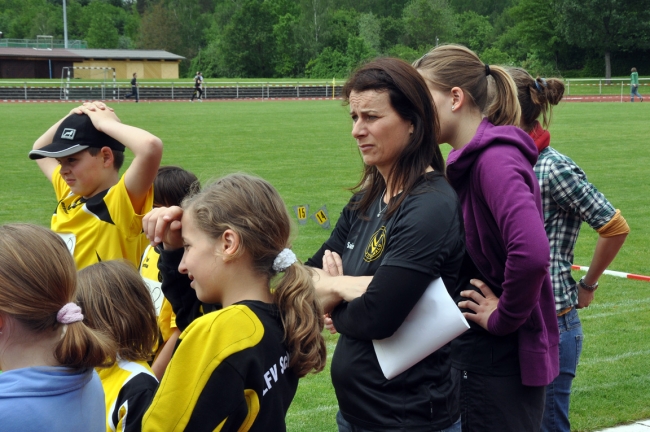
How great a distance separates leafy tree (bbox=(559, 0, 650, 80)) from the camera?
6644cm

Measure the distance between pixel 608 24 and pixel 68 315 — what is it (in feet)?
236

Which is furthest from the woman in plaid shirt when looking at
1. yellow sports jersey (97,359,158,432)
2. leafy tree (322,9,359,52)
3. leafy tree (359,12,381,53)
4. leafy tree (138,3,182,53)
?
leafy tree (138,3,182,53)

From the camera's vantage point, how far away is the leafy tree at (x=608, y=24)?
66.4m

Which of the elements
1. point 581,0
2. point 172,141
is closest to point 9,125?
A: point 172,141

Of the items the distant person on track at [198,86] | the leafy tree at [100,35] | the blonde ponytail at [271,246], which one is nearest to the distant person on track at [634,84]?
the distant person on track at [198,86]

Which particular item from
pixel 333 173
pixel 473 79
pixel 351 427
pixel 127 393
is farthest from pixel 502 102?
pixel 333 173

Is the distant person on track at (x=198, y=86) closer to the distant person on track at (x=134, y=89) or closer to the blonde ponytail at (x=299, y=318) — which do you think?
the distant person on track at (x=134, y=89)

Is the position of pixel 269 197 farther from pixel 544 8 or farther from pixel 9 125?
pixel 544 8

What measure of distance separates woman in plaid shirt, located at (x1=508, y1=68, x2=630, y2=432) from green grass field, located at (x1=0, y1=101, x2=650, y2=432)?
147 cm

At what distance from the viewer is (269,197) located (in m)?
2.39

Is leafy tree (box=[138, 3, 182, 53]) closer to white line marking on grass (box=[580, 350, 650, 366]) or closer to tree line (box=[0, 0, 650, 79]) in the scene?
tree line (box=[0, 0, 650, 79])

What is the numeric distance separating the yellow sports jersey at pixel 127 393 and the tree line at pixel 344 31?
6016 cm

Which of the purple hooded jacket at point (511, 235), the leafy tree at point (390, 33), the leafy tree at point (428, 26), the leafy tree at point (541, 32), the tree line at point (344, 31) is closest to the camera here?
the purple hooded jacket at point (511, 235)

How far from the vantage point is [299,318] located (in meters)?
2.28
